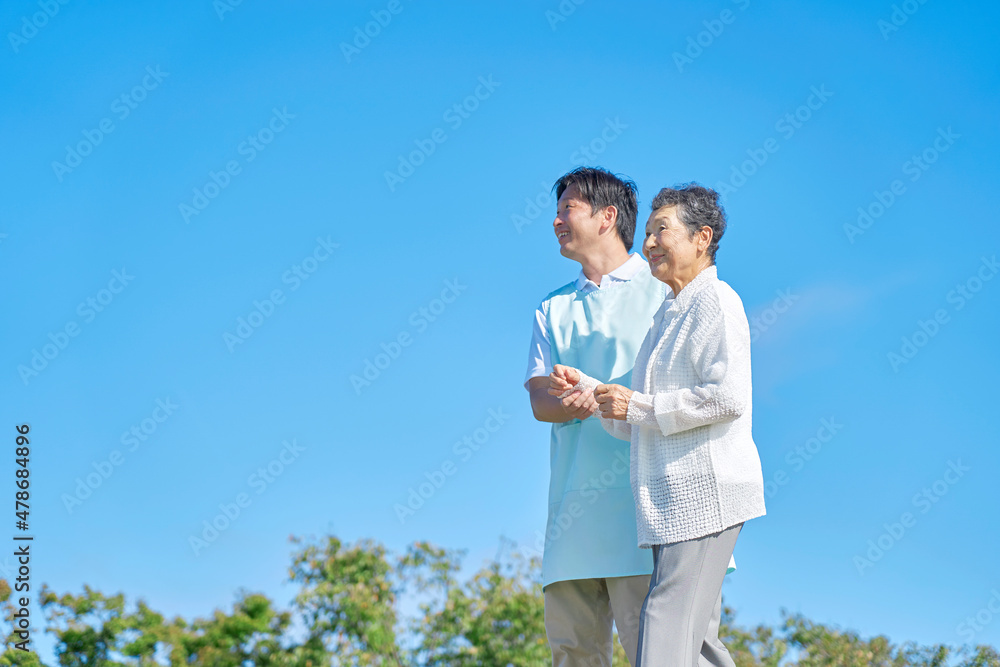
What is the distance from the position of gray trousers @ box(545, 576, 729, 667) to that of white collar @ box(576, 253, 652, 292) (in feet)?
3.65

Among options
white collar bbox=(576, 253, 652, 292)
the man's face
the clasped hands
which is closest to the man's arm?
the clasped hands

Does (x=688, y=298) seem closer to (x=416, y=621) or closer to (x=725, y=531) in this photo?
(x=725, y=531)

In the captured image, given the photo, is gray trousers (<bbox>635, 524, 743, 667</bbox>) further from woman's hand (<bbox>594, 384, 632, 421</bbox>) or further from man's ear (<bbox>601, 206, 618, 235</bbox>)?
man's ear (<bbox>601, 206, 618, 235</bbox>)

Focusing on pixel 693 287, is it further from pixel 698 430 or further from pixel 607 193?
pixel 607 193

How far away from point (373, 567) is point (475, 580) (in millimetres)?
1480

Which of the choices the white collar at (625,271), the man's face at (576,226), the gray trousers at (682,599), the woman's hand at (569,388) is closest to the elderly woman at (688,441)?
the gray trousers at (682,599)

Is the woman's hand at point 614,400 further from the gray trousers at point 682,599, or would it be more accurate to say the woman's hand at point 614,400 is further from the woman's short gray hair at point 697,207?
the woman's short gray hair at point 697,207

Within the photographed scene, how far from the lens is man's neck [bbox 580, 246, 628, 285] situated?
11.7 feet

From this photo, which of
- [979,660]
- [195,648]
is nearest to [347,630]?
[195,648]

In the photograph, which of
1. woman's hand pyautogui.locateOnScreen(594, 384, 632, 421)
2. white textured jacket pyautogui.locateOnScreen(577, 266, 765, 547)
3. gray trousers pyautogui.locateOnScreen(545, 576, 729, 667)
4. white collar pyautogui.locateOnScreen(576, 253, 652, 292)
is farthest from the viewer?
white collar pyautogui.locateOnScreen(576, 253, 652, 292)

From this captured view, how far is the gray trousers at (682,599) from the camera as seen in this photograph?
2471 mm

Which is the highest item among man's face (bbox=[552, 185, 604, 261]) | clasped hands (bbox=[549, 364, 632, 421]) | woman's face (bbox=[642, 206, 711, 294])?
man's face (bbox=[552, 185, 604, 261])

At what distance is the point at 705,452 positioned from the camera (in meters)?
2.63

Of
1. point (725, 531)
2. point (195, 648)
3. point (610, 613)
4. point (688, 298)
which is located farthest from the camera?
point (195, 648)
